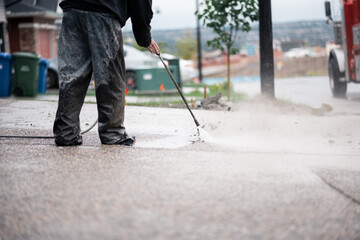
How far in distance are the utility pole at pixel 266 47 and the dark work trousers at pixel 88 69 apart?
17.4ft

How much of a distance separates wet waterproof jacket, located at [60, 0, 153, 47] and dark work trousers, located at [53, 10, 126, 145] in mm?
53

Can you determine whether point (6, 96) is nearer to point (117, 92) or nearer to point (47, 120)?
point (47, 120)

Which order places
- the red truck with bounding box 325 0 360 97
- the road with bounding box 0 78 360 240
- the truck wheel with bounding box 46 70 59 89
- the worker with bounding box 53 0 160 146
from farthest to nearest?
the truck wheel with bounding box 46 70 59 89 → the red truck with bounding box 325 0 360 97 → the worker with bounding box 53 0 160 146 → the road with bounding box 0 78 360 240

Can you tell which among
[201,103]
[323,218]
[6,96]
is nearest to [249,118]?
[201,103]

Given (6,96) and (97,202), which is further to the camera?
(6,96)

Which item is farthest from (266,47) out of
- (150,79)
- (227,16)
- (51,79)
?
(51,79)

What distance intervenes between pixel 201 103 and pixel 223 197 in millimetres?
6979

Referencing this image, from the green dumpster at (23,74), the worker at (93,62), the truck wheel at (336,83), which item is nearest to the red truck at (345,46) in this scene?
A: the truck wheel at (336,83)

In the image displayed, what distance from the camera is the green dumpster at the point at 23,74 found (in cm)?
1355

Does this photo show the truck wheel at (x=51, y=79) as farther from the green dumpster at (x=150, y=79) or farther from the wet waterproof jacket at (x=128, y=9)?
the wet waterproof jacket at (x=128, y=9)

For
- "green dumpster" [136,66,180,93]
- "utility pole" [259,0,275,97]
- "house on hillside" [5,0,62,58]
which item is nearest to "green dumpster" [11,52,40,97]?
"green dumpster" [136,66,180,93]

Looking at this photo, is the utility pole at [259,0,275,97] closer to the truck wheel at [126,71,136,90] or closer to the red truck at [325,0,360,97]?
the red truck at [325,0,360,97]

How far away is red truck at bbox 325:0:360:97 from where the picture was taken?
41.0 feet

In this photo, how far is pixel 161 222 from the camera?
2.48 meters
